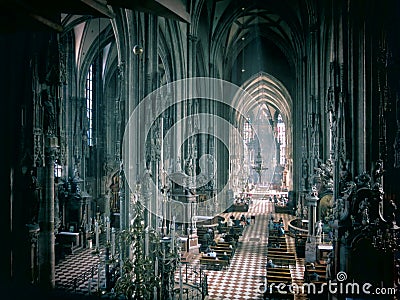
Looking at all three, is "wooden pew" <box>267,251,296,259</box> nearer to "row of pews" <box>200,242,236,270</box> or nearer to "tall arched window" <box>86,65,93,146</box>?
"row of pews" <box>200,242,236,270</box>

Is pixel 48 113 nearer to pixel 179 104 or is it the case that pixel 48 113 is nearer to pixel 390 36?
pixel 390 36

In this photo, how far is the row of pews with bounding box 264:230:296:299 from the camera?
1124 cm

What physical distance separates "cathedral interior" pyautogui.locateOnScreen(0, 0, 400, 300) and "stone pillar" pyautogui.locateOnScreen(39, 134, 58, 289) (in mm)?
26

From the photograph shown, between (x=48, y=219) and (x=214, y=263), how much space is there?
9.56 metres

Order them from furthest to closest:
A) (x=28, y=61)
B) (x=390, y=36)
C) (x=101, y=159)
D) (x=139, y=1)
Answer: (x=101, y=159), (x=390, y=36), (x=139, y=1), (x=28, y=61)

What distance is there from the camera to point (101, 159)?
2750 centimetres

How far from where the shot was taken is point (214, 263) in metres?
15.3

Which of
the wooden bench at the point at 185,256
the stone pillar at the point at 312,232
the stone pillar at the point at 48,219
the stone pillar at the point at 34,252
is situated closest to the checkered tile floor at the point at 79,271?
the wooden bench at the point at 185,256

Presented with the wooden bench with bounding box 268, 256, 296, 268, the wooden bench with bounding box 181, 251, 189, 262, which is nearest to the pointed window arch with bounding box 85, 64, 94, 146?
the wooden bench with bounding box 181, 251, 189, 262

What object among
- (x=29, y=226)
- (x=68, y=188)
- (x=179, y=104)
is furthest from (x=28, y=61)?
(x=68, y=188)

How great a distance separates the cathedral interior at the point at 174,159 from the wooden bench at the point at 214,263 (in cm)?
7

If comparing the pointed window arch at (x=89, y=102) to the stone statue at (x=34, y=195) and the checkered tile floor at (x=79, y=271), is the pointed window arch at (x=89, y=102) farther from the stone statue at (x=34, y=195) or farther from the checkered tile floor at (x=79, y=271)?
the stone statue at (x=34, y=195)

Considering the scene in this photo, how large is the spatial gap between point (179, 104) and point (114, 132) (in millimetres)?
11096

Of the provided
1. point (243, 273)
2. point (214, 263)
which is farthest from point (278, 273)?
point (214, 263)
